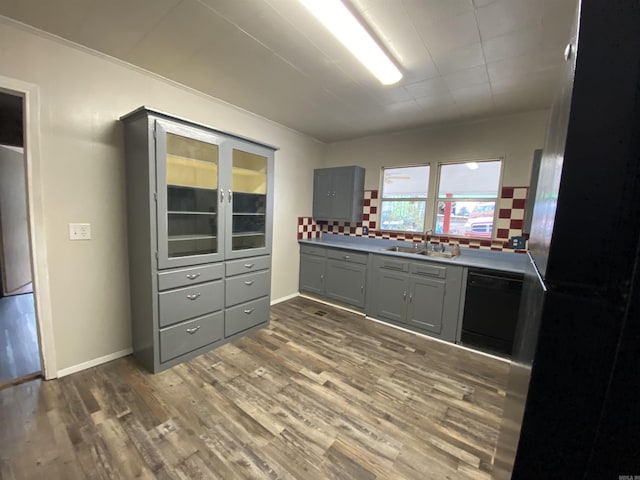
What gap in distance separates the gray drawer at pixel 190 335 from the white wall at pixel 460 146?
2744mm

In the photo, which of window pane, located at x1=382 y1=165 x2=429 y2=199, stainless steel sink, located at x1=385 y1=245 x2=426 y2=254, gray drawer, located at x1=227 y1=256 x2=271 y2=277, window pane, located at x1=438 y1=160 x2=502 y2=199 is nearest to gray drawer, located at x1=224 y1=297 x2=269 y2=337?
gray drawer, located at x1=227 y1=256 x2=271 y2=277

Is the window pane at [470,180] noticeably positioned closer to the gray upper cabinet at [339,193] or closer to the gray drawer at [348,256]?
the gray upper cabinet at [339,193]

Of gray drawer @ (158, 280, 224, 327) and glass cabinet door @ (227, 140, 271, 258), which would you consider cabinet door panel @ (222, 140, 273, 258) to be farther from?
gray drawer @ (158, 280, 224, 327)

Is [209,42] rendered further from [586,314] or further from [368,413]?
[368,413]

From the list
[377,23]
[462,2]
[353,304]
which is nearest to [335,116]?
[377,23]

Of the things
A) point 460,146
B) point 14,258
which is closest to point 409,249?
point 460,146

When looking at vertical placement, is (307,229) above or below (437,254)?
above

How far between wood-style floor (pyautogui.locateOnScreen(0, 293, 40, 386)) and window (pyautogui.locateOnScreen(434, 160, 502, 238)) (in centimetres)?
422

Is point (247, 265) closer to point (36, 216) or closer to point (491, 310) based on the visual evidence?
point (36, 216)

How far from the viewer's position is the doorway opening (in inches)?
87.3

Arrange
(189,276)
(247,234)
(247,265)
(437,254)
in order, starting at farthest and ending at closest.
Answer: (437,254) < (247,234) < (247,265) < (189,276)

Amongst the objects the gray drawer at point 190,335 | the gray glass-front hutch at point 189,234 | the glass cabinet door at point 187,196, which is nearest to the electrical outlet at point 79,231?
the gray glass-front hutch at point 189,234

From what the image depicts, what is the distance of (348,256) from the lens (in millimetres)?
3404

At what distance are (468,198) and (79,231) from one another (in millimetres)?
3878
